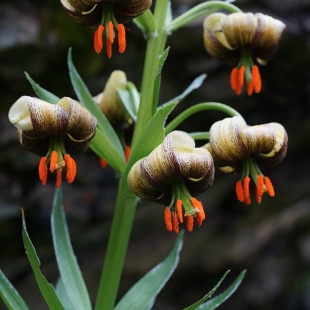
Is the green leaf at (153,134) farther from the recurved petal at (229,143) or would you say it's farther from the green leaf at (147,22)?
the green leaf at (147,22)

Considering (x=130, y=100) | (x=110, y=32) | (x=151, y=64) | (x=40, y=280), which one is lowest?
(x=40, y=280)

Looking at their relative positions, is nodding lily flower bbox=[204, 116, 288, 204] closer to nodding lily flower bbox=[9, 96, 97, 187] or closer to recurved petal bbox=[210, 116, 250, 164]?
recurved petal bbox=[210, 116, 250, 164]

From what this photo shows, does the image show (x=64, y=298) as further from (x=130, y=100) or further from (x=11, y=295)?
A: (x=130, y=100)

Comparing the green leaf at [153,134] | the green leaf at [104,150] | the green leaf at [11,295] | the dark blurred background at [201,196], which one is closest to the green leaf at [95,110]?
the green leaf at [104,150]

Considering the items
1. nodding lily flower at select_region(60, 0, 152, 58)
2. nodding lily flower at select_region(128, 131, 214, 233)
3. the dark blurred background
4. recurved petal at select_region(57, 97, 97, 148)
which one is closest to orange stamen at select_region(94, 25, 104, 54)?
nodding lily flower at select_region(60, 0, 152, 58)

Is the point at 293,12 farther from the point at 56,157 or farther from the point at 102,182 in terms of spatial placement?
the point at 56,157

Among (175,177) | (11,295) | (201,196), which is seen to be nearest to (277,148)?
(175,177)

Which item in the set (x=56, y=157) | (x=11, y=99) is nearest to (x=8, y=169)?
(x=11, y=99)
